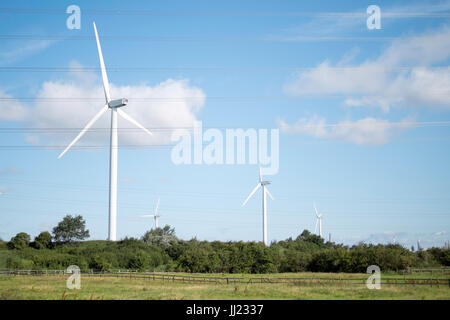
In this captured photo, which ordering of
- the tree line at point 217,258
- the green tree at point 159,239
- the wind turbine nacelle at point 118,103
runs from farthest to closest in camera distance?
1. the green tree at point 159,239
2. the tree line at point 217,258
3. the wind turbine nacelle at point 118,103

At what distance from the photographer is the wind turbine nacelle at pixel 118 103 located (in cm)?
8294

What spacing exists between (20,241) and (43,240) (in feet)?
21.0

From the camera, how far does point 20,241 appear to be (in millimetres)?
119000

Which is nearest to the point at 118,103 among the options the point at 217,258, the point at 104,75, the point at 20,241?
the point at 104,75

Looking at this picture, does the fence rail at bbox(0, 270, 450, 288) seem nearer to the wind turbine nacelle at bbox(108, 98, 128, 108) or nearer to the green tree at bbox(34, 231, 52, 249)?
the wind turbine nacelle at bbox(108, 98, 128, 108)

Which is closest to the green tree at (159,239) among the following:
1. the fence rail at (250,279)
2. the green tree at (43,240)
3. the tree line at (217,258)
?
the tree line at (217,258)

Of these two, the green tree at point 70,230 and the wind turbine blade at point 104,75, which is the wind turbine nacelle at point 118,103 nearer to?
the wind turbine blade at point 104,75

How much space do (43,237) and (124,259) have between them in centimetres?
3691

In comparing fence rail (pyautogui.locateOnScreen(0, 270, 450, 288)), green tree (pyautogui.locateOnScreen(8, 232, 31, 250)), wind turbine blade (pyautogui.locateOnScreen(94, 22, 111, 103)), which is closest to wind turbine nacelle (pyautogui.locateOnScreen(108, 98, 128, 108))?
wind turbine blade (pyautogui.locateOnScreen(94, 22, 111, 103))

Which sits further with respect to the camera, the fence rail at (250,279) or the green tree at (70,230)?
the green tree at (70,230)

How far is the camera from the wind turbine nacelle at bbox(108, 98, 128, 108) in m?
82.9

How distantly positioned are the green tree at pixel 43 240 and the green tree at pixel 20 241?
240 centimetres

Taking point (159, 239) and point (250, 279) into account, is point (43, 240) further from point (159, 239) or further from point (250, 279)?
point (250, 279)
